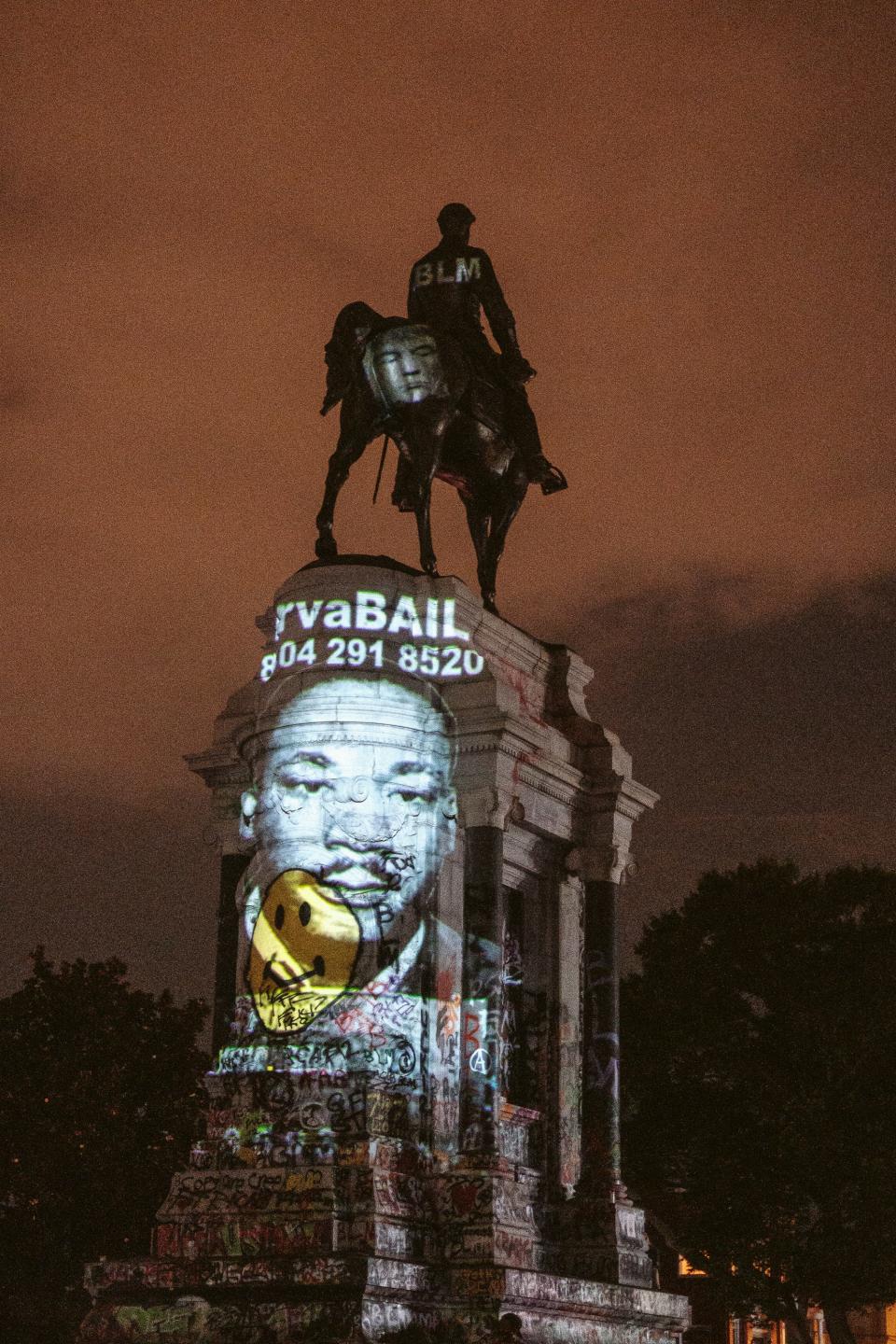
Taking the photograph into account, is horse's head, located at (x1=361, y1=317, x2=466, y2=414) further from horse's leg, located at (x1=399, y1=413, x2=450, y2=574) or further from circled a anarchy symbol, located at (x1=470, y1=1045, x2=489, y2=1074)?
circled a anarchy symbol, located at (x1=470, y1=1045, x2=489, y2=1074)

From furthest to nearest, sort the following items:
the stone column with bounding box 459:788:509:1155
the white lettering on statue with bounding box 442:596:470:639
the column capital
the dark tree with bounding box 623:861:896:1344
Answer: the dark tree with bounding box 623:861:896:1344
the white lettering on statue with bounding box 442:596:470:639
the column capital
the stone column with bounding box 459:788:509:1155

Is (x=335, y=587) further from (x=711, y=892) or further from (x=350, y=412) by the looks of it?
(x=711, y=892)

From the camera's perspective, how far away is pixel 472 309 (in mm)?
38438

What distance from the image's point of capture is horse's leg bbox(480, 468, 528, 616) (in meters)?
38.8

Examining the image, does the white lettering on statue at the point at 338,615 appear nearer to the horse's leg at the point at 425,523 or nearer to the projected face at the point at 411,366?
the horse's leg at the point at 425,523

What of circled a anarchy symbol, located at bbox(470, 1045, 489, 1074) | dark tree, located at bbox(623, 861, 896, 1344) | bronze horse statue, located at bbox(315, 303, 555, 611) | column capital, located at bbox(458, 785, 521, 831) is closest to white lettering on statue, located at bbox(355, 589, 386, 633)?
bronze horse statue, located at bbox(315, 303, 555, 611)

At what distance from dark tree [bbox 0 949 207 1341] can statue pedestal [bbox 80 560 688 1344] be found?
16283 millimetres

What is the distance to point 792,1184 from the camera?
52938 millimetres

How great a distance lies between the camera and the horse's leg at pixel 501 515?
38.8m

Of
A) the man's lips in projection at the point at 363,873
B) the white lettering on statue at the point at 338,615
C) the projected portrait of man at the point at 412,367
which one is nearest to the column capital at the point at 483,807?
the man's lips in projection at the point at 363,873

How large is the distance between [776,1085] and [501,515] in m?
20.8

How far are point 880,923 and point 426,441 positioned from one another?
79.2 feet

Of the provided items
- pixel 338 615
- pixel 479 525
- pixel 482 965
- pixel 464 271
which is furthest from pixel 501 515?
pixel 482 965

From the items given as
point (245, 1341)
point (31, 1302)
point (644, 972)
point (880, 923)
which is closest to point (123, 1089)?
point (31, 1302)
